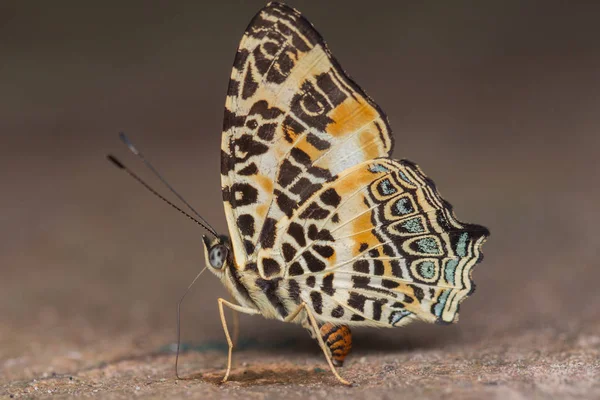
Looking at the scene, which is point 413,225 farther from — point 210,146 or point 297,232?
point 210,146

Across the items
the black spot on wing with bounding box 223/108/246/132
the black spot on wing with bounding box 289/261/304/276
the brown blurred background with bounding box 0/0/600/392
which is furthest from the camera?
the brown blurred background with bounding box 0/0/600/392

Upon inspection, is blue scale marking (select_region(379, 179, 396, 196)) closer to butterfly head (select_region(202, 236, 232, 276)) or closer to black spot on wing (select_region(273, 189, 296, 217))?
black spot on wing (select_region(273, 189, 296, 217))

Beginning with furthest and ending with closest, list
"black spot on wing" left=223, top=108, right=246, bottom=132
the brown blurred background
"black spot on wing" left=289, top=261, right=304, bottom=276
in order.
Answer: the brown blurred background, "black spot on wing" left=289, top=261, right=304, bottom=276, "black spot on wing" left=223, top=108, right=246, bottom=132

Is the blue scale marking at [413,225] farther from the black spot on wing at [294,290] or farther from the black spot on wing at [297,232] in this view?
the black spot on wing at [294,290]

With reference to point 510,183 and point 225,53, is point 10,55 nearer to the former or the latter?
point 225,53

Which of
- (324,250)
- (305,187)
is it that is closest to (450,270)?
(324,250)

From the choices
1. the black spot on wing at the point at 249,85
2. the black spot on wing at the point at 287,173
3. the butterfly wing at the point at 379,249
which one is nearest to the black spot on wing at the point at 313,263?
the butterfly wing at the point at 379,249

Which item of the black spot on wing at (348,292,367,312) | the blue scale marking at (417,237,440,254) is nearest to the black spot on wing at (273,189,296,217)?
the black spot on wing at (348,292,367,312)

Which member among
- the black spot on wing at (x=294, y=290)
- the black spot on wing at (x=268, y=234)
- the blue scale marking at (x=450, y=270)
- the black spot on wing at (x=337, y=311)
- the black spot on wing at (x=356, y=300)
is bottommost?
the black spot on wing at (x=337, y=311)
